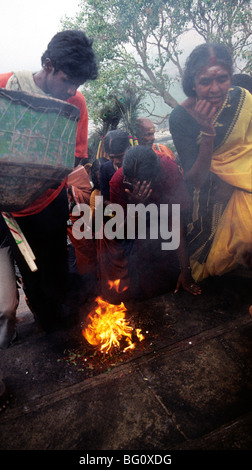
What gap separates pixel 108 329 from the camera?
2996 millimetres

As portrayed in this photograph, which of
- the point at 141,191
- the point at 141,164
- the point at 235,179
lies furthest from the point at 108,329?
the point at 235,179

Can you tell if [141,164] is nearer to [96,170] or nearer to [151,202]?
[151,202]

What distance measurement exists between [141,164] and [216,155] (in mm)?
854

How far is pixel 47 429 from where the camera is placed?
2.11 meters

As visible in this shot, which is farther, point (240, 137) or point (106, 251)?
point (106, 251)

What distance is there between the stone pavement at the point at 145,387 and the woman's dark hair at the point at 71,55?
2.35m

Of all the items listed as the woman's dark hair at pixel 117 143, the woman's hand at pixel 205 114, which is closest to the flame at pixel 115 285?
the woman's dark hair at pixel 117 143

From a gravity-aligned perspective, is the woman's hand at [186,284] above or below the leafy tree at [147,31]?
below

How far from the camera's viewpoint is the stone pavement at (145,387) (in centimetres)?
197

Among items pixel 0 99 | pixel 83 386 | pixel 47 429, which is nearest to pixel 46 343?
pixel 83 386

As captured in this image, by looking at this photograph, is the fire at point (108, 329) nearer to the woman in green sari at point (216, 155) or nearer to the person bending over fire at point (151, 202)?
the person bending over fire at point (151, 202)
